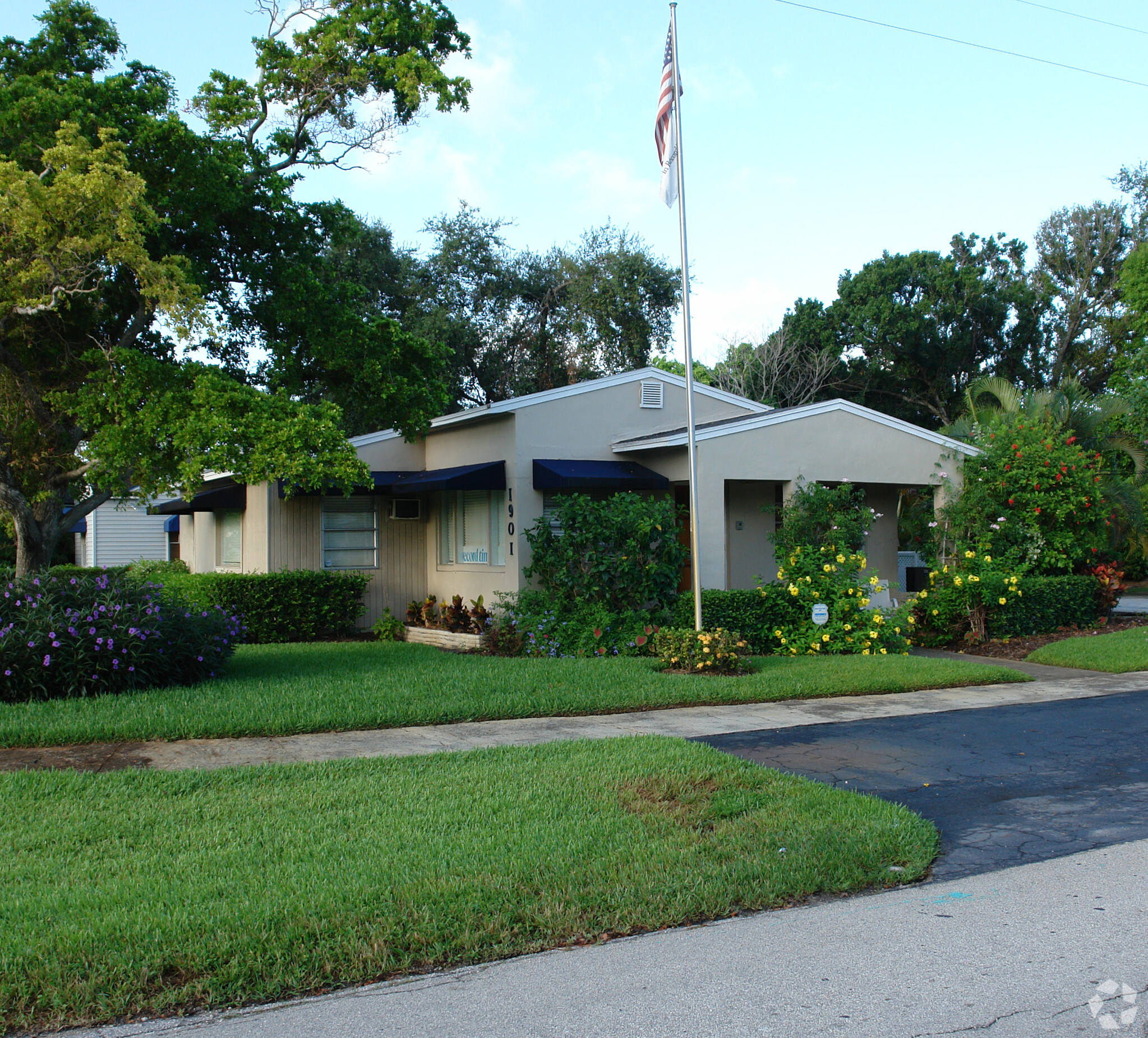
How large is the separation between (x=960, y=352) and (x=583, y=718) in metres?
30.9

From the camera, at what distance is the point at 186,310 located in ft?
39.4

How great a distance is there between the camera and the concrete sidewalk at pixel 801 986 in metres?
3.64

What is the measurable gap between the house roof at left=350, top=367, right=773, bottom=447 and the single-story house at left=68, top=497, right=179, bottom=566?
44.0 ft

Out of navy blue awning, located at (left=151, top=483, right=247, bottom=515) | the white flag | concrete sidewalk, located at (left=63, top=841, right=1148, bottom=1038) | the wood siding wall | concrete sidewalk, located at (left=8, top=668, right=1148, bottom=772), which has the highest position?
the white flag

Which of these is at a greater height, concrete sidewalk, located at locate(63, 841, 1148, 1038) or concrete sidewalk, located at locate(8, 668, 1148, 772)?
concrete sidewalk, located at locate(8, 668, 1148, 772)

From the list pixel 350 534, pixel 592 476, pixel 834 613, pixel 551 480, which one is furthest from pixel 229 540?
pixel 834 613

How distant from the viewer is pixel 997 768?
7.63m

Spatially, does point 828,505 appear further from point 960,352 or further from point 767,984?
point 960,352

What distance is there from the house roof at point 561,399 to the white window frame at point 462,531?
1.23 m

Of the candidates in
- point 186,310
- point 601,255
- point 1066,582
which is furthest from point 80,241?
point 601,255

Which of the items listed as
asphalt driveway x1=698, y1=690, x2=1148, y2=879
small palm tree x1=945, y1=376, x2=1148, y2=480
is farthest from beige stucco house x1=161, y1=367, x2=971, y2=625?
asphalt driveway x1=698, y1=690, x2=1148, y2=879

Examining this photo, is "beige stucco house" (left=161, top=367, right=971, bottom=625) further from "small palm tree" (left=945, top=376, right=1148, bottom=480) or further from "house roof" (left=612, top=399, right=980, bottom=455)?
"small palm tree" (left=945, top=376, right=1148, bottom=480)

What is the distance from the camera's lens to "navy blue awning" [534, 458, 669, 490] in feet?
48.9

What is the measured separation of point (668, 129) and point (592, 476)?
508 centimetres
